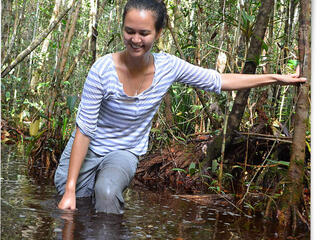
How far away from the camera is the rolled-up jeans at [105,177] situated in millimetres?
2867

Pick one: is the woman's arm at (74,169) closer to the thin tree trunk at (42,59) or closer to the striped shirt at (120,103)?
the striped shirt at (120,103)

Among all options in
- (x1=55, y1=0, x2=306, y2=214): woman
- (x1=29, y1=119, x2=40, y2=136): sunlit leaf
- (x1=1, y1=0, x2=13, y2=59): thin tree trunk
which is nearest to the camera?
(x1=55, y1=0, x2=306, y2=214): woman

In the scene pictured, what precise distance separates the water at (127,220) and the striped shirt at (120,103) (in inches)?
20.1

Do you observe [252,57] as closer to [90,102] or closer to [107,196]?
[90,102]

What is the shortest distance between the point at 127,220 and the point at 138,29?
128 cm

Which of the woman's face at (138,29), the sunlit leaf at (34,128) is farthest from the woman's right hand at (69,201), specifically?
the sunlit leaf at (34,128)

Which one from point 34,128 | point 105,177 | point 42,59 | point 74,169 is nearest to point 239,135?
point 105,177

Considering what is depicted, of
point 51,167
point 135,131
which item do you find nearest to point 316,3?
point 135,131

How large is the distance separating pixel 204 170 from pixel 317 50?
3.00 meters

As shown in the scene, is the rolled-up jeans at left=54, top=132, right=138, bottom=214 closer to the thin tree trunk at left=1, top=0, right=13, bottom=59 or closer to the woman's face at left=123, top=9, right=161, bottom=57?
the woman's face at left=123, top=9, right=161, bottom=57

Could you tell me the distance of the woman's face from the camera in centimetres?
270

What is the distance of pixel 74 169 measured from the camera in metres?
2.88

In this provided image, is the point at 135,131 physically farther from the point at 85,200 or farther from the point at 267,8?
the point at 267,8

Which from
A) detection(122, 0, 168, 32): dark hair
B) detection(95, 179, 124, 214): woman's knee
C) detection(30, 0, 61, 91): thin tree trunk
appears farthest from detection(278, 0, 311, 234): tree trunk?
detection(30, 0, 61, 91): thin tree trunk
